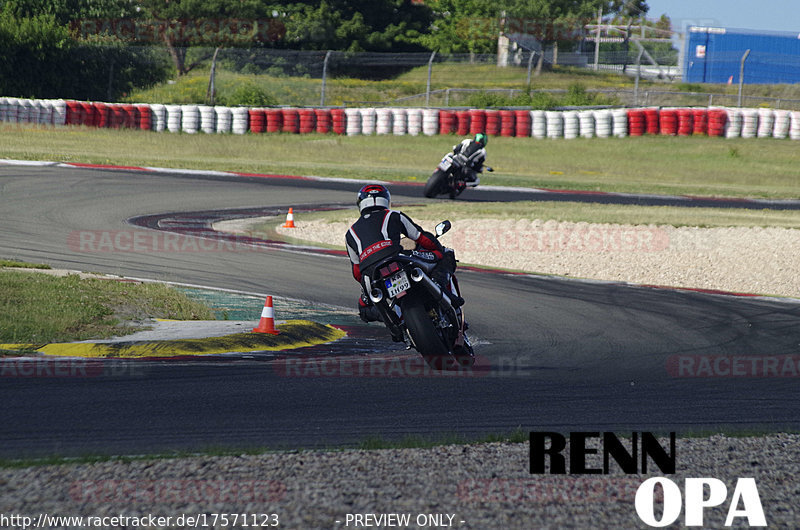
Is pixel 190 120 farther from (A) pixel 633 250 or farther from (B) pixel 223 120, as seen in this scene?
(A) pixel 633 250

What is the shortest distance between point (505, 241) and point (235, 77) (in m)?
22.2

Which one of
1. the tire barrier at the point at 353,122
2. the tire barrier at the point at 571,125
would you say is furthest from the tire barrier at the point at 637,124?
the tire barrier at the point at 353,122

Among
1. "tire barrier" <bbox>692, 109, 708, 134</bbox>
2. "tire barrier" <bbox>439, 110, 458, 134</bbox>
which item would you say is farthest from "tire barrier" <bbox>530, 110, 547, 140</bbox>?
"tire barrier" <bbox>692, 109, 708, 134</bbox>

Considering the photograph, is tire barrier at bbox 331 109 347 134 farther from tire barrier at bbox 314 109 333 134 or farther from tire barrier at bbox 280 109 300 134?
tire barrier at bbox 280 109 300 134

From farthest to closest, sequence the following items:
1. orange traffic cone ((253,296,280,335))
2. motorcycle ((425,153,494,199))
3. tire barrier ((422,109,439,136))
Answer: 1. tire barrier ((422,109,439,136))
2. motorcycle ((425,153,494,199))
3. orange traffic cone ((253,296,280,335))

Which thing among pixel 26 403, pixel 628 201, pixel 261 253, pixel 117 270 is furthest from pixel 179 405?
pixel 628 201

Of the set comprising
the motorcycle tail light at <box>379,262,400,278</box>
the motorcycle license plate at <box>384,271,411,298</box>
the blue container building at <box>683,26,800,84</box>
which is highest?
the blue container building at <box>683,26,800,84</box>

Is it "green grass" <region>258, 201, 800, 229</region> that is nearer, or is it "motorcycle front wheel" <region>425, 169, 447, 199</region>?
"green grass" <region>258, 201, 800, 229</region>

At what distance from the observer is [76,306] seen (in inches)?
347

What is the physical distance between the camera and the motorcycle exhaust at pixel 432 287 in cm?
748

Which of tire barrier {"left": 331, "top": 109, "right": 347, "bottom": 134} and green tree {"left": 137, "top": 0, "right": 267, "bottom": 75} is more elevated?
green tree {"left": 137, "top": 0, "right": 267, "bottom": 75}

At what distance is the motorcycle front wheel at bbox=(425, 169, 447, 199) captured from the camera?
21.7m

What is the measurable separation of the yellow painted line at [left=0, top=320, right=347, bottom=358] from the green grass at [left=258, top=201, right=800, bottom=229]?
8314 millimetres

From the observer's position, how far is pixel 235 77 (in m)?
36.0
